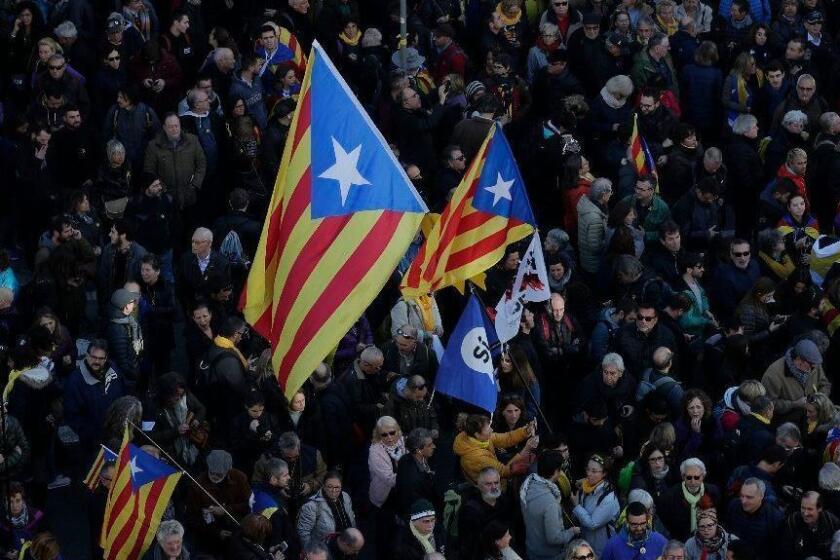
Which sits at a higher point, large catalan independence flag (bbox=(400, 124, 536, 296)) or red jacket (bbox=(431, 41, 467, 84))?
large catalan independence flag (bbox=(400, 124, 536, 296))

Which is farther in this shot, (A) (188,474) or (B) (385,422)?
(B) (385,422)

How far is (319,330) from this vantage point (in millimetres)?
14828

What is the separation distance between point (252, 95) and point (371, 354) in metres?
4.30

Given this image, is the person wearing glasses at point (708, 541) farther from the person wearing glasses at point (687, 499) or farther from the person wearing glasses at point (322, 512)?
the person wearing glasses at point (322, 512)

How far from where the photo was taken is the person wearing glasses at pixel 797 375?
62.3 feet

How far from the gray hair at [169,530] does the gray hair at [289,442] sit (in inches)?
50.5

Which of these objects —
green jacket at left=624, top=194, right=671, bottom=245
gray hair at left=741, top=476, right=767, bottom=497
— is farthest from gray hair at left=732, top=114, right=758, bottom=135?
gray hair at left=741, top=476, right=767, bottom=497

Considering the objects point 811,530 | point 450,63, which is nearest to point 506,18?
point 450,63

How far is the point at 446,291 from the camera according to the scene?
68.7 feet

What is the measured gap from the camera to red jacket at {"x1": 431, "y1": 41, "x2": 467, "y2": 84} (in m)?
23.6

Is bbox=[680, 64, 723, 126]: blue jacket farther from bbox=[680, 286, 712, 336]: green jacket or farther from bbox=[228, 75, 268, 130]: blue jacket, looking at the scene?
bbox=[228, 75, 268, 130]: blue jacket

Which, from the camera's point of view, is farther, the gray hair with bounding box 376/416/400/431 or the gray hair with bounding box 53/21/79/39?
the gray hair with bounding box 53/21/79/39

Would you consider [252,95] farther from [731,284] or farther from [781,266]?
[781,266]

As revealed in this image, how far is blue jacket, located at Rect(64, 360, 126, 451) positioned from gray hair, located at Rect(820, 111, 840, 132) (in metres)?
7.72
